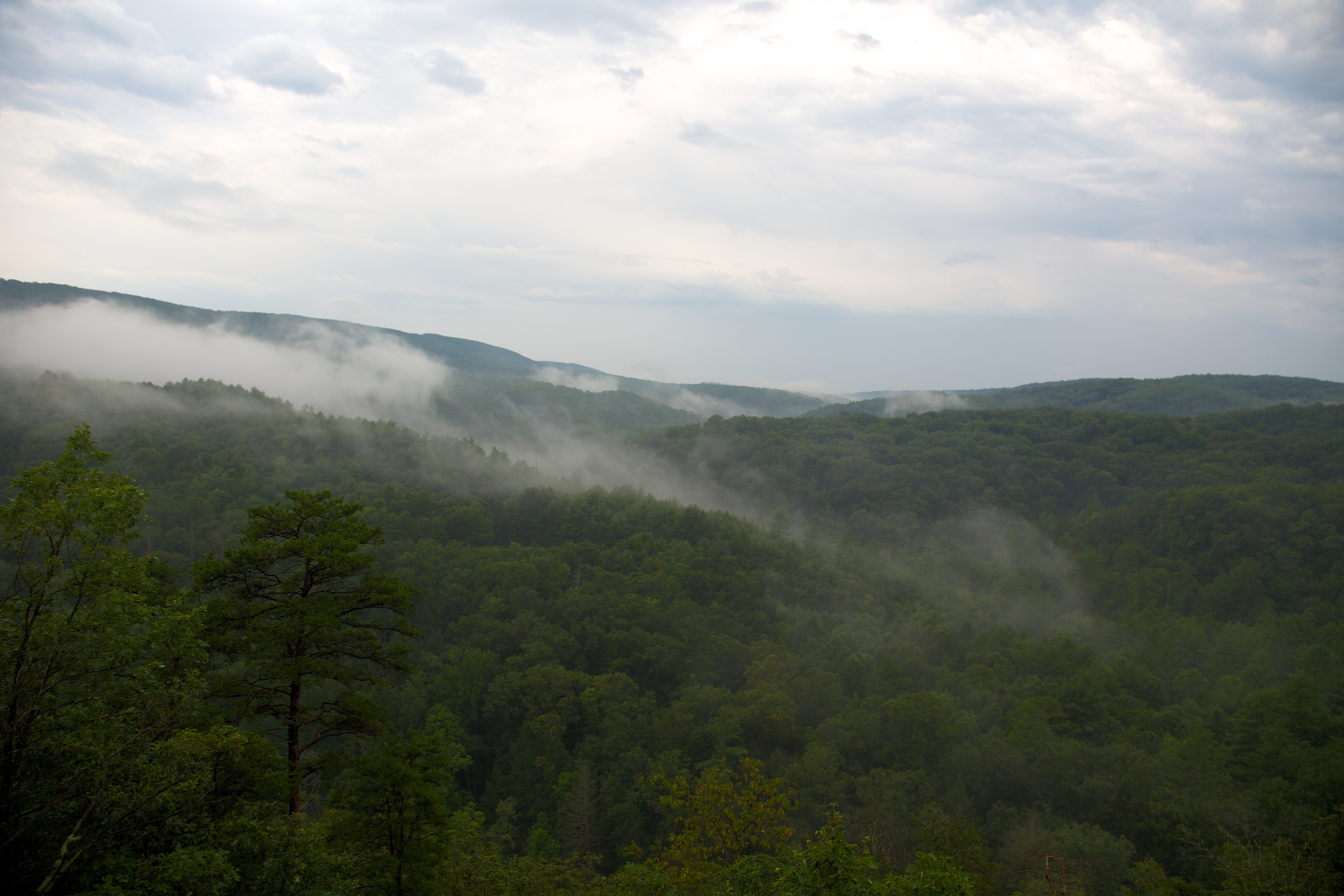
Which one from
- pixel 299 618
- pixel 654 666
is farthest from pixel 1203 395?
pixel 299 618

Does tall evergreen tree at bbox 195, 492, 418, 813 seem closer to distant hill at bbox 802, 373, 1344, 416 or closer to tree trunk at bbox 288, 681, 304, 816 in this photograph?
tree trunk at bbox 288, 681, 304, 816

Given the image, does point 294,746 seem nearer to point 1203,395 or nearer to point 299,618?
point 299,618

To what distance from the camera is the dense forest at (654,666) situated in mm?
8469

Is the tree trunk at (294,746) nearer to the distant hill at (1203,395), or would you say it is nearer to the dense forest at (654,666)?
the dense forest at (654,666)

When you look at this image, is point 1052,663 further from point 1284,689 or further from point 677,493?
point 677,493

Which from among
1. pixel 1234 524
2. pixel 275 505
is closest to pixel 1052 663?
pixel 1234 524

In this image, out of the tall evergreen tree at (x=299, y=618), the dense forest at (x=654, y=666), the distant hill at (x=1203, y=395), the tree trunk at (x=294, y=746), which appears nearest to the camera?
the dense forest at (x=654, y=666)

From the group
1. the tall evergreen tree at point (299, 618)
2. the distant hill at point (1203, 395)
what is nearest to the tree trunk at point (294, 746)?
the tall evergreen tree at point (299, 618)

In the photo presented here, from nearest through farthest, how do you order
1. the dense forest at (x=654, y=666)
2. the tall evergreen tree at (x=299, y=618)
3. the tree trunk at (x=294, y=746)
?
the dense forest at (x=654, y=666), the tree trunk at (x=294, y=746), the tall evergreen tree at (x=299, y=618)

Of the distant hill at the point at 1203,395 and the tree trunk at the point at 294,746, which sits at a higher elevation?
the distant hill at the point at 1203,395

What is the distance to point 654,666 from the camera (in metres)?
49.5

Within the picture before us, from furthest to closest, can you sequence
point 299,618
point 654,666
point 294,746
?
point 654,666, point 294,746, point 299,618

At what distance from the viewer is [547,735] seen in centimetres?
4059

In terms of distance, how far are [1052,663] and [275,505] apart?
5183 cm
